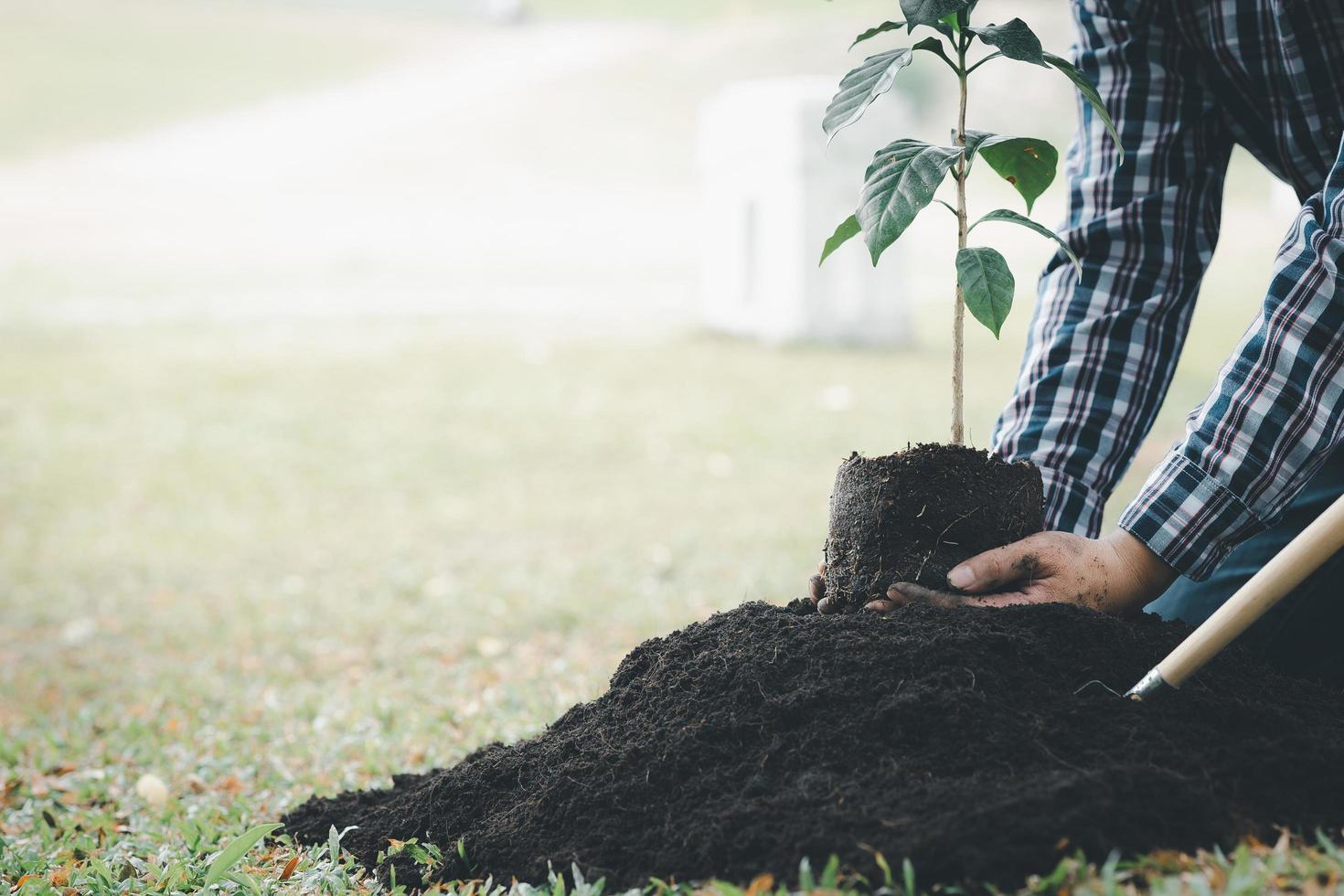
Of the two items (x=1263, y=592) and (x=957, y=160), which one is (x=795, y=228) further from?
(x=1263, y=592)

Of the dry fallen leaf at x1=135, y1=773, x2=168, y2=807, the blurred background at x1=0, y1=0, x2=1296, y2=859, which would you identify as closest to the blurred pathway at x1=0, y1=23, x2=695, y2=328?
the blurred background at x1=0, y1=0, x2=1296, y2=859

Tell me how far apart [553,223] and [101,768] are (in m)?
13.6

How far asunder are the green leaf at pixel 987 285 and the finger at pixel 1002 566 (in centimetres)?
34

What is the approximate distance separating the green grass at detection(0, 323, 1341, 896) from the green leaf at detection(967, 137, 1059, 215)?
1044mm

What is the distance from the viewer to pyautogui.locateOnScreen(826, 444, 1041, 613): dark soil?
185cm

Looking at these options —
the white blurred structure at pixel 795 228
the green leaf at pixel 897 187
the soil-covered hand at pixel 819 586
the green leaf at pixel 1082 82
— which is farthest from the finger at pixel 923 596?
the white blurred structure at pixel 795 228

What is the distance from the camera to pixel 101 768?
3.11m

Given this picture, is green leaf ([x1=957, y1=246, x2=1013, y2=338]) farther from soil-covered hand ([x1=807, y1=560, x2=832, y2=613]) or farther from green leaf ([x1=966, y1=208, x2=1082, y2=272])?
soil-covered hand ([x1=807, y1=560, x2=832, y2=613])

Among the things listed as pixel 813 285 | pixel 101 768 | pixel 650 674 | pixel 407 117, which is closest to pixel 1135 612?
pixel 650 674

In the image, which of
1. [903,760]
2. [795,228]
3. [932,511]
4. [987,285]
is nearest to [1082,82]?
[987,285]

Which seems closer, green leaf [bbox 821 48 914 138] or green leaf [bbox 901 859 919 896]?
green leaf [bbox 901 859 919 896]

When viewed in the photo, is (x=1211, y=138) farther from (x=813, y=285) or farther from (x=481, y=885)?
(x=813, y=285)

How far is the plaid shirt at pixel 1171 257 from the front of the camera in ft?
5.99

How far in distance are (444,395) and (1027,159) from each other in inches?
293
